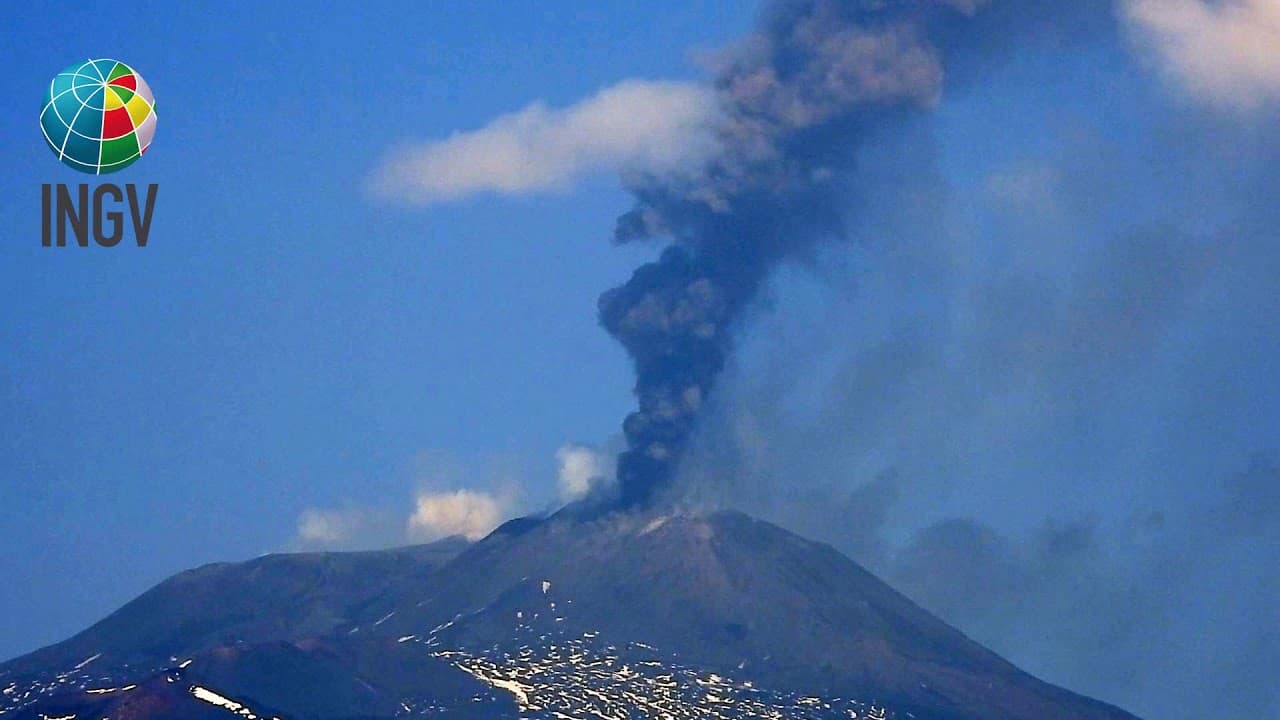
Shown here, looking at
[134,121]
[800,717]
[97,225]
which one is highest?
[134,121]

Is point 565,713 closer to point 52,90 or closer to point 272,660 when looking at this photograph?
point 272,660

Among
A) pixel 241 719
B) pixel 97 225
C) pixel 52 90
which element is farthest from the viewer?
pixel 241 719

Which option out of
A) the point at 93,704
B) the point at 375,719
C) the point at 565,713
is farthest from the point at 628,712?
the point at 93,704

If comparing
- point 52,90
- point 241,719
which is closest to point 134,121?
point 52,90

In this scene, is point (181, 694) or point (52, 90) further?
A: point (181, 694)

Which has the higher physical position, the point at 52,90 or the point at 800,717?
the point at 52,90

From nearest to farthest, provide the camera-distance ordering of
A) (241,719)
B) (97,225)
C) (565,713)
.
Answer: (97,225)
(241,719)
(565,713)

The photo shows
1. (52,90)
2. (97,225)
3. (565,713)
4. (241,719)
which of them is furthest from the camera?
(565,713)

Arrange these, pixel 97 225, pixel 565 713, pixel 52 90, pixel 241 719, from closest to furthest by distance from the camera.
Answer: pixel 97 225 < pixel 52 90 < pixel 241 719 < pixel 565 713

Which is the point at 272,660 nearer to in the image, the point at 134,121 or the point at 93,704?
the point at 93,704
